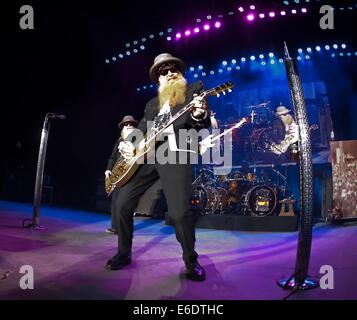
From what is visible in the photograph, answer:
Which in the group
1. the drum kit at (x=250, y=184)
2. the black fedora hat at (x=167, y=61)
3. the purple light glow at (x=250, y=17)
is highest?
the purple light glow at (x=250, y=17)

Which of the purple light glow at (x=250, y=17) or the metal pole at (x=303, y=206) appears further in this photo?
the purple light glow at (x=250, y=17)

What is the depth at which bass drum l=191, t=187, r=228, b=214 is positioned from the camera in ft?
23.8

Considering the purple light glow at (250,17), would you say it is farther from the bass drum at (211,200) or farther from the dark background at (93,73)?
the bass drum at (211,200)

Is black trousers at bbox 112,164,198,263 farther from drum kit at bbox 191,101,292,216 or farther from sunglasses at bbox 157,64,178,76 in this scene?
drum kit at bbox 191,101,292,216

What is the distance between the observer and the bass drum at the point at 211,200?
7242 millimetres

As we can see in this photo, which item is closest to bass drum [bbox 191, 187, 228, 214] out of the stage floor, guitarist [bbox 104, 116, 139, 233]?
the stage floor

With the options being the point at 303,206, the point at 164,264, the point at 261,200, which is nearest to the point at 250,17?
the point at 261,200

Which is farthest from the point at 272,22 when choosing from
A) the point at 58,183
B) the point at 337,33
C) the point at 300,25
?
the point at 58,183

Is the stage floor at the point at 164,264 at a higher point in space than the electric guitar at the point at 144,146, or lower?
lower

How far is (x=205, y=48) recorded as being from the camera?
28.6ft

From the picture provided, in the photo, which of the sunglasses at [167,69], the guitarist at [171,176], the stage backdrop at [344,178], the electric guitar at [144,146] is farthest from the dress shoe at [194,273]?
the stage backdrop at [344,178]

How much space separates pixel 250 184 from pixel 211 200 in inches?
39.7

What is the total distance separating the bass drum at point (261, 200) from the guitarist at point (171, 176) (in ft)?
12.9
